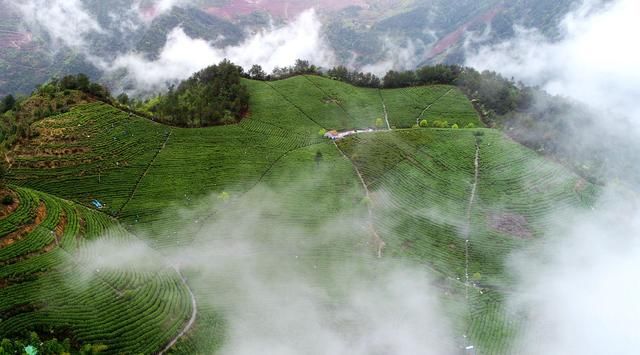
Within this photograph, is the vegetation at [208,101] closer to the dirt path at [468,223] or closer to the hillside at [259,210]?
the hillside at [259,210]

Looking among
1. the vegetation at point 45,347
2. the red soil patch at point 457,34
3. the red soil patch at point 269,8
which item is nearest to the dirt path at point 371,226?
the vegetation at point 45,347

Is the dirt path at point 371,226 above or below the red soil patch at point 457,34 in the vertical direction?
below

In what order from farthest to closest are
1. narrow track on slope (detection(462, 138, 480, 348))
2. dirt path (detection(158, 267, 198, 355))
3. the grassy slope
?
1. narrow track on slope (detection(462, 138, 480, 348))
2. dirt path (detection(158, 267, 198, 355))
3. the grassy slope

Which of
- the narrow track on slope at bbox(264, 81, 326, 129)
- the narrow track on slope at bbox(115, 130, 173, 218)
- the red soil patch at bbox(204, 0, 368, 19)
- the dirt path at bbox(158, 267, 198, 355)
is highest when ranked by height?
the red soil patch at bbox(204, 0, 368, 19)

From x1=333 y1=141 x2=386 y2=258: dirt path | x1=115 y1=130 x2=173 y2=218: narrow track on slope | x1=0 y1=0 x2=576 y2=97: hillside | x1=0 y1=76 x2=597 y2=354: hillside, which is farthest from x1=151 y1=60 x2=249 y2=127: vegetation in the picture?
x1=0 y1=0 x2=576 y2=97: hillside

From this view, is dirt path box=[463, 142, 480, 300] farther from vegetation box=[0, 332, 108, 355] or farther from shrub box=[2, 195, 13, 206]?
shrub box=[2, 195, 13, 206]
